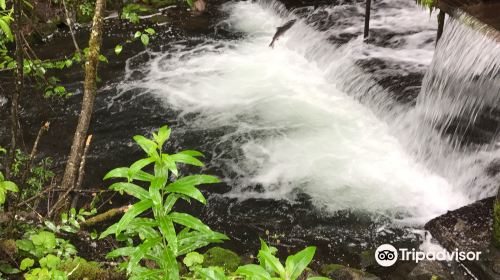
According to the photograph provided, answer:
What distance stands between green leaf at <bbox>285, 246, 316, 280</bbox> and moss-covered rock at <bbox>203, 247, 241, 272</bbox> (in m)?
2.72

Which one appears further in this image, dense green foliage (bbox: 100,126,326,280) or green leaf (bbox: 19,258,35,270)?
green leaf (bbox: 19,258,35,270)

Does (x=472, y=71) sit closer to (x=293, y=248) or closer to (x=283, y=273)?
(x=293, y=248)

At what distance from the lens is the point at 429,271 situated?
5.18 m

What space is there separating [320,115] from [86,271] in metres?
6.20

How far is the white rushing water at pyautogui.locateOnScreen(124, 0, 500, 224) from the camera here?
23.2 ft

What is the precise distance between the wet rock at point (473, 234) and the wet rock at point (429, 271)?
22 centimetres

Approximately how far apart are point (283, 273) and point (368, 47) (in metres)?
8.65

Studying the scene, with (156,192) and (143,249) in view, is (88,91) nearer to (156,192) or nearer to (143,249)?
(156,192)

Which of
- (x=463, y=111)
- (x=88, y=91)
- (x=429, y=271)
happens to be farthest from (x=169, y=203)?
(x=463, y=111)

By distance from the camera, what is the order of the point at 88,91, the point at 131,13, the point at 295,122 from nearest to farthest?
1. the point at 88,91
2. the point at 131,13
3. the point at 295,122

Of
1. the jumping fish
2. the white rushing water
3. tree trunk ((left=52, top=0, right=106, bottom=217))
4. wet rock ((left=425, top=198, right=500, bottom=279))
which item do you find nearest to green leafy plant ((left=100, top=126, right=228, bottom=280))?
tree trunk ((left=52, top=0, right=106, bottom=217))

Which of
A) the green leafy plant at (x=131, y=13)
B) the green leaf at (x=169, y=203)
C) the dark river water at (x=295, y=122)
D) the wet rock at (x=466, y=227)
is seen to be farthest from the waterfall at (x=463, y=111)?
the green leaf at (x=169, y=203)

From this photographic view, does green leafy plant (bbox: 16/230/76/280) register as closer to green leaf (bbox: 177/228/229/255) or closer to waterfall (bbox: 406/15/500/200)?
green leaf (bbox: 177/228/229/255)

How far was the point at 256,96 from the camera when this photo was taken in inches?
393
